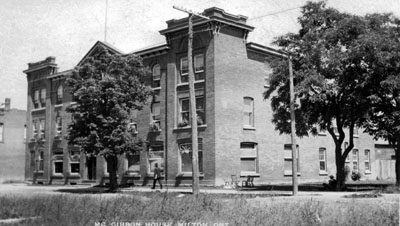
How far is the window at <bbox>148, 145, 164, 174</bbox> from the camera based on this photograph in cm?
3494

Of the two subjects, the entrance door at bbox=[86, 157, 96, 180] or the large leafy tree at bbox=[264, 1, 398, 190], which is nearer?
the large leafy tree at bbox=[264, 1, 398, 190]

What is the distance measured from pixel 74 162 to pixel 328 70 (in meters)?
28.0

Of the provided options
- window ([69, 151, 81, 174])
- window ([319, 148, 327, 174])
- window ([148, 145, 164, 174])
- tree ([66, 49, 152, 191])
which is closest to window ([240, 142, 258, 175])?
window ([148, 145, 164, 174])

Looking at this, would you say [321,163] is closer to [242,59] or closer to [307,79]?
[242,59]

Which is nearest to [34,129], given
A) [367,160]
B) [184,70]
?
[184,70]

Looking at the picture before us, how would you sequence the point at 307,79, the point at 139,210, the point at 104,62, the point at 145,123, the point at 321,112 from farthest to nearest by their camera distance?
the point at 145,123 < the point at 104,62 < the point at 321,112 < the point at 307,79 < the point at 139,210

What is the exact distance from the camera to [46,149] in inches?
1834

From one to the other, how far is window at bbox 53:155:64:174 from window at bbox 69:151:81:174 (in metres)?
1.74

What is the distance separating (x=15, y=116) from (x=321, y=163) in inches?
1674

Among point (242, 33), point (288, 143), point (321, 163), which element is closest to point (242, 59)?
point (242, 33)

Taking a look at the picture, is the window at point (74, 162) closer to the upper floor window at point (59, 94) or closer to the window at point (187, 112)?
the upper floor window at point (59, 94)

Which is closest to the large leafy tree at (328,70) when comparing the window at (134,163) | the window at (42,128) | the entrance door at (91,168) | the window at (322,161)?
the window at (134,163)

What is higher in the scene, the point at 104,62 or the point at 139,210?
the point at 104,62

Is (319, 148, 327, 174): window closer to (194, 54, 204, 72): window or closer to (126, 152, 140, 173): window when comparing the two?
(194, 54, 204, 72): window
